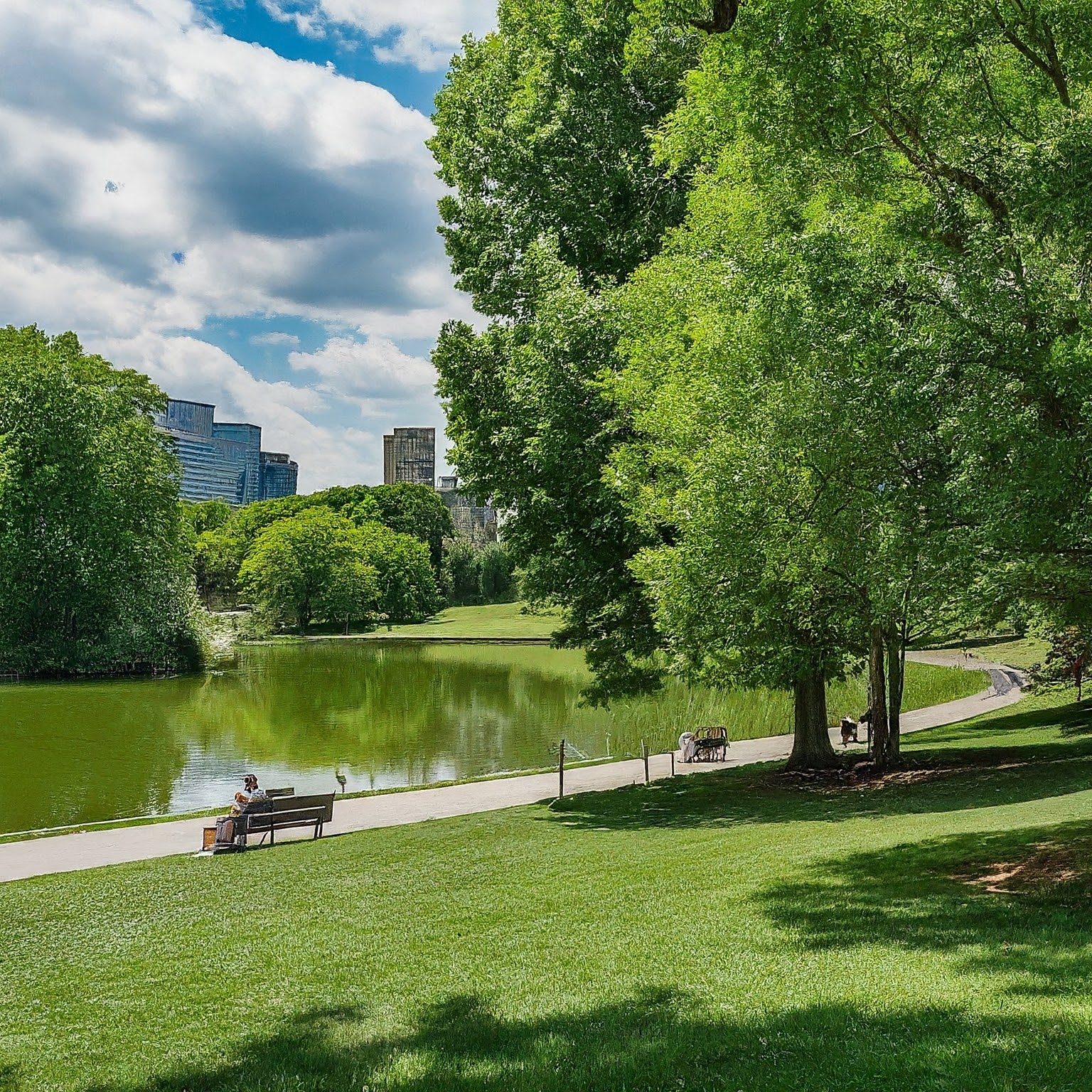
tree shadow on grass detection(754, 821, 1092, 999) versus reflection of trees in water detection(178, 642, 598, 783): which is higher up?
tree shadow on grass detection(754, 821, 1092, 999)

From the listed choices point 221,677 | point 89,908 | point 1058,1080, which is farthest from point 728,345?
point 221,677

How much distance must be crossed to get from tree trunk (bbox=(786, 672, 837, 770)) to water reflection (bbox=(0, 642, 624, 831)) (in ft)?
22.8

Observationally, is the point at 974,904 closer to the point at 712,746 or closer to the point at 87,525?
the point at 712,746

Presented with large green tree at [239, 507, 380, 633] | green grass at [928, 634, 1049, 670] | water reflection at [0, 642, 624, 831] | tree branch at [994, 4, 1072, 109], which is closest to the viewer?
tree branch at [994, 4, 1072, 109]

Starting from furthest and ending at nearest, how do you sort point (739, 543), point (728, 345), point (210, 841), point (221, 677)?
point (221, 677) < point (210, 841) < point (739, 543) < point (728, 345)

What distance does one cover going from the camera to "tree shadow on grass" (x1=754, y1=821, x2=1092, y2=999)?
5.88 m

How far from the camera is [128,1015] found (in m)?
6.39

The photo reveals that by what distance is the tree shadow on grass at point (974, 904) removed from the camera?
588 cm

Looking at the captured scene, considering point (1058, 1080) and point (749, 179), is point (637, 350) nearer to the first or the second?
point (749, 179)

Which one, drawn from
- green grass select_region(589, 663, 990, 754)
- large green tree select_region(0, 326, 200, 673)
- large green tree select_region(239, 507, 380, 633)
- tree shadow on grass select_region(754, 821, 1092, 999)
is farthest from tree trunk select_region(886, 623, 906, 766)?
large green tree select_region(239, 507, 380, 633)

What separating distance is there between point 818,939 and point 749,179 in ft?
29.1

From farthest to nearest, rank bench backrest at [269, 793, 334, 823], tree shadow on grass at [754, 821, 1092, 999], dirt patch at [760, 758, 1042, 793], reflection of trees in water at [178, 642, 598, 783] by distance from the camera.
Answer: reflection of trees in water at [178, 642, 598, 783] → dirt patch at [760, 758, 1042, 793] → bench backrest at [269, 793, 334, 823] → tree shadow on grass at [754, 821, 1092, 999]

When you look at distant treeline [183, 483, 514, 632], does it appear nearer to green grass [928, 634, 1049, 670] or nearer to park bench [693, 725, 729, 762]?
green grass [928, 634, 1049, 670]

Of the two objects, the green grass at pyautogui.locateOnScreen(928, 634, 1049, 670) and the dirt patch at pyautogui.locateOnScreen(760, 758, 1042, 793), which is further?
the green grass at pyautogui.locateOnScreen(928, 634, 1049, 670)
